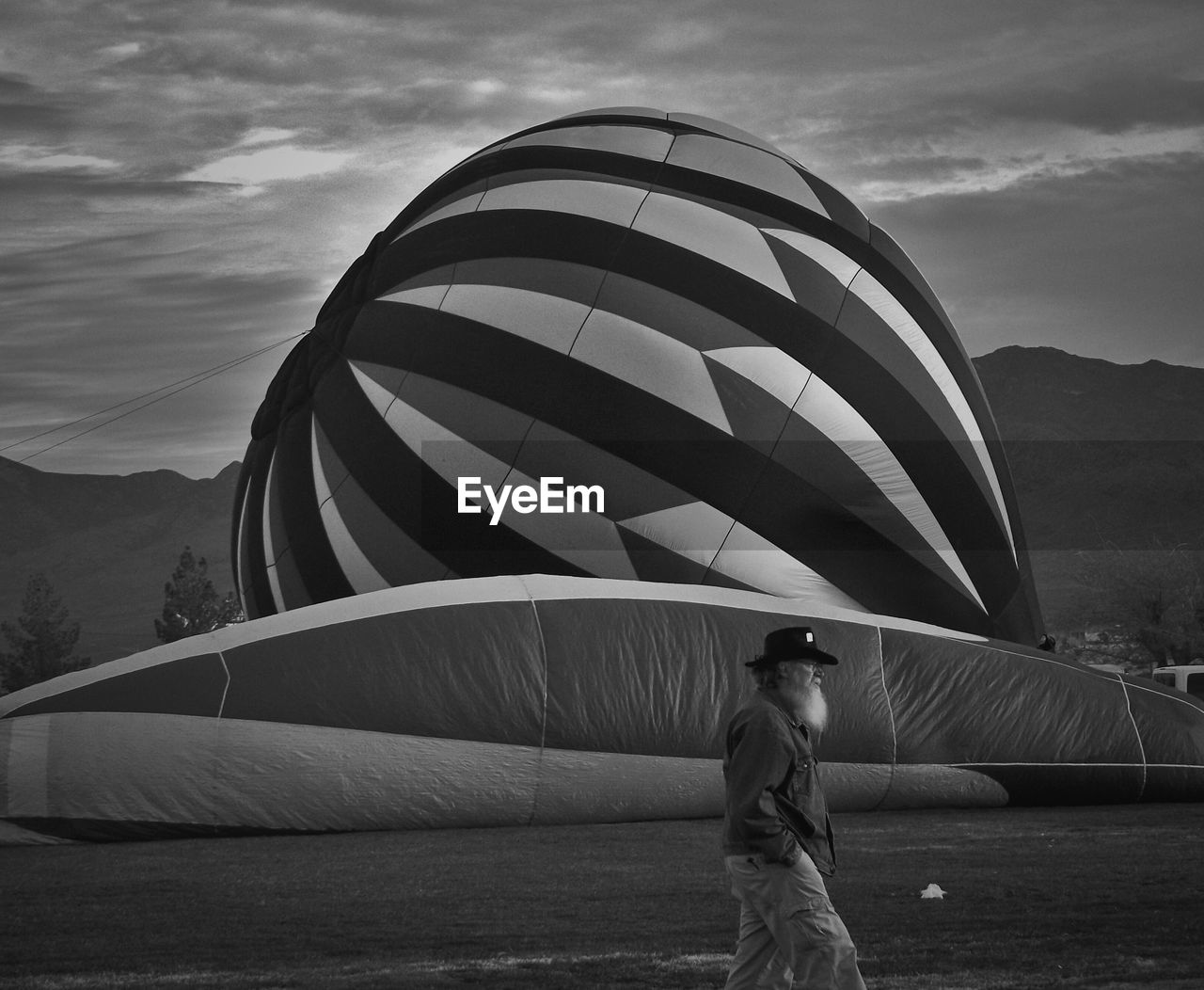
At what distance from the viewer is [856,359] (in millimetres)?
10820

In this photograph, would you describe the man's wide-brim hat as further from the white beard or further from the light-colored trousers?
the light-colored trousers

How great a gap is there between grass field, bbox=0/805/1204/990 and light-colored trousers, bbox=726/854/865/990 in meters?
0.53

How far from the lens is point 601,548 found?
10.2 m

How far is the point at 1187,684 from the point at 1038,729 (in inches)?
361

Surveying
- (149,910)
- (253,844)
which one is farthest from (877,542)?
(149,910)

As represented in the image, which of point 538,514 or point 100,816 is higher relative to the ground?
point 538,514

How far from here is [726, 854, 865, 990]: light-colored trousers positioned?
403 cm

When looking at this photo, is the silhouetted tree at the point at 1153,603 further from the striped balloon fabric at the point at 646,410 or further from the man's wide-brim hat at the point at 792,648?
the man's wide-brim hat at the point at 792,648

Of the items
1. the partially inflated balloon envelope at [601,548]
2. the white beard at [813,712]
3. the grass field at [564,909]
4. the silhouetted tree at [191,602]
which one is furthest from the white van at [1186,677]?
the silhouetted tree at [191,602]

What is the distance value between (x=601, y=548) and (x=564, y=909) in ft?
14.4

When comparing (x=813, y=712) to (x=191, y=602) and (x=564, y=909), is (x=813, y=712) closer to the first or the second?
(x=564, y=909)

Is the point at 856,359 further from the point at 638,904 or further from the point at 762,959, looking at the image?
the point at 762,959

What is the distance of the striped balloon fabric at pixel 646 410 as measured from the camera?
10.3 meters

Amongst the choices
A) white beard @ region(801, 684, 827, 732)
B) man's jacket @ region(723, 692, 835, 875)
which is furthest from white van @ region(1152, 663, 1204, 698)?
man's jacket @ region(723, 692, 835, 875)
